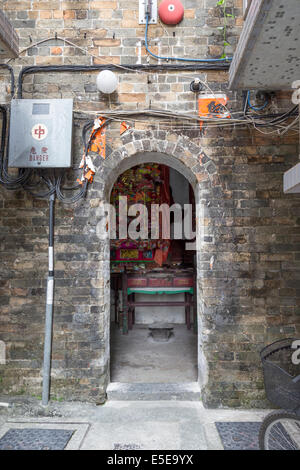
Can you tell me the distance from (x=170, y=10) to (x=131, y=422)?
478 cm

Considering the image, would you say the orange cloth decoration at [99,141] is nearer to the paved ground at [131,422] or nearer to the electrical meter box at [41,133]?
the electrical meter box at [41,133]

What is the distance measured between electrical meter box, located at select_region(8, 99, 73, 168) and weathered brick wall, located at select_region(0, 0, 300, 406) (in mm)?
283

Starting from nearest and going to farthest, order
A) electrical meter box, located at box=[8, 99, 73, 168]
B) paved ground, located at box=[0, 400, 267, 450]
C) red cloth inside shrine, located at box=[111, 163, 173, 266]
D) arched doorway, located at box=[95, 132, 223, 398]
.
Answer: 1. paved ground, located at box=[0, 400, 267, 450]
2. electrical meter box, located at box=[8, 99, 73, 168]
3. arched doorway, located at box=[95, 132, 223, 398]
4. red cloth inside shrine, located at box=[111, 163, 173, 266]

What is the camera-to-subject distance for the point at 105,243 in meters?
4.01

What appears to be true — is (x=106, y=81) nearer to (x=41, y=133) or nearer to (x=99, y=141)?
(x=99, y=141)

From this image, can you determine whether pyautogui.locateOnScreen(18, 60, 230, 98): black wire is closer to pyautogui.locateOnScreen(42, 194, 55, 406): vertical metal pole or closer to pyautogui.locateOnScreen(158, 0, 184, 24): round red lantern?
pyautogui.locateOnScreen(158, 0, 184, 24): round red lantern

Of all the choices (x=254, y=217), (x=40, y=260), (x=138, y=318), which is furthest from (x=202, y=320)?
(x=138, y=318)

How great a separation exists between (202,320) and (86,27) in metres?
3.89

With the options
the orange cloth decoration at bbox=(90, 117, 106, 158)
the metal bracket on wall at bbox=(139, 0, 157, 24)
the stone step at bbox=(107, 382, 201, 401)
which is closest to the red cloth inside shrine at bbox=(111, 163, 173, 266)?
the orange cloth decoration at bbox=(90, 117, 106, 158)

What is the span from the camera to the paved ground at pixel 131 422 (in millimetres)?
3125

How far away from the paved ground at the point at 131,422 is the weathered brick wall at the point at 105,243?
0.61 feet

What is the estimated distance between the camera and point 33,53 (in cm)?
402

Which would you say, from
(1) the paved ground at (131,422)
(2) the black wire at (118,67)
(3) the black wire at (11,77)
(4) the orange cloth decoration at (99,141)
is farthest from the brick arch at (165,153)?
(1) the paved ground at (131,422)

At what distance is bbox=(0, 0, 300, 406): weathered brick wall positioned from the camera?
12.7 ft
